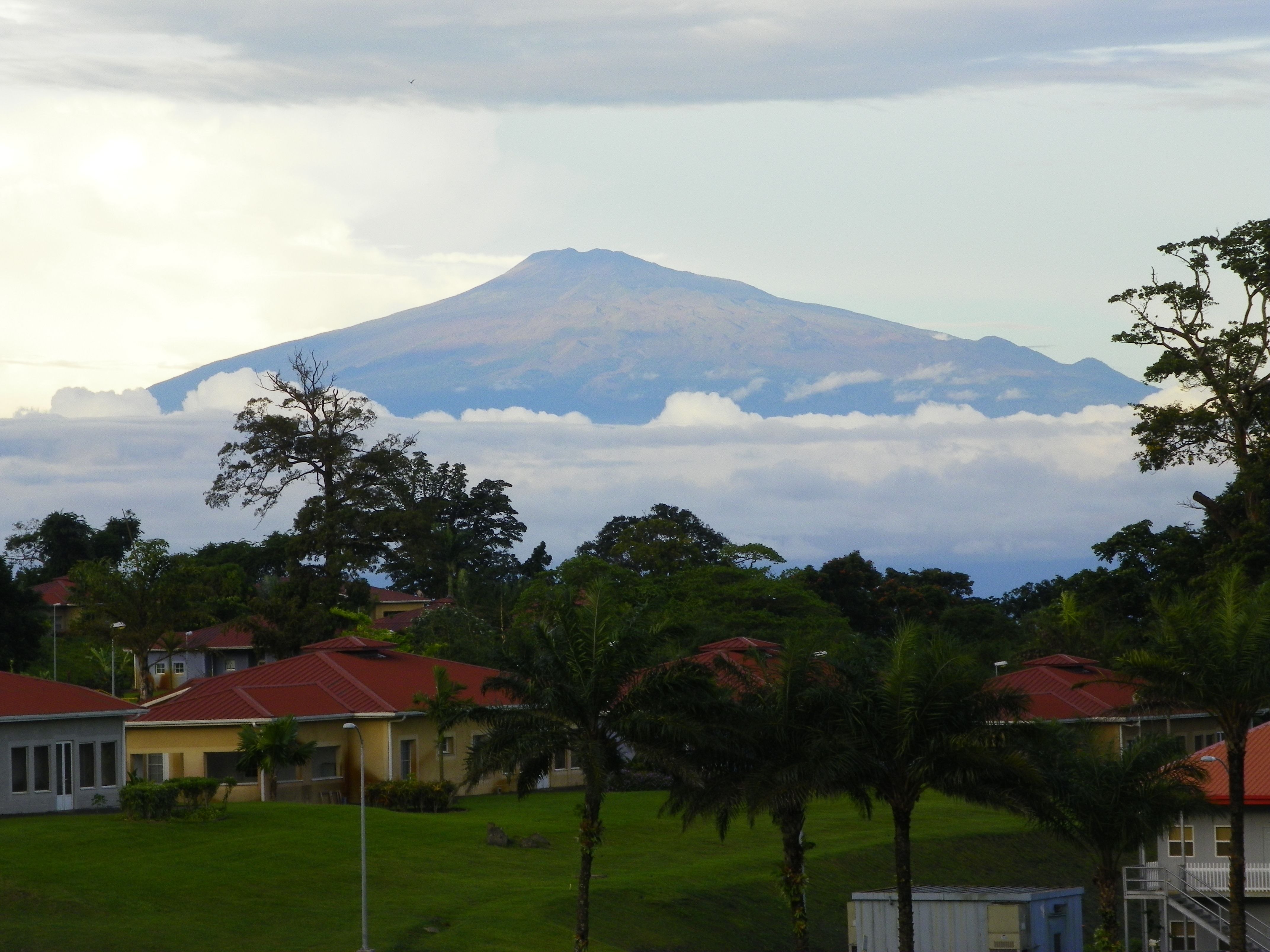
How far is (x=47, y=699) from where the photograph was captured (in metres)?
47.3

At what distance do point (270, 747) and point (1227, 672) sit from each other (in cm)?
2933

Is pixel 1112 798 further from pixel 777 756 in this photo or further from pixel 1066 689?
pixel 1066 689

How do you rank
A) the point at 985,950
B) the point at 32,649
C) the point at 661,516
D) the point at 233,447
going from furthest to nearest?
the point at 661,516
the point at 233,447
the point at 32,649
the point at 985,950

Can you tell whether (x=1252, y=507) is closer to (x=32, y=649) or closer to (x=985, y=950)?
(x=985, y=950)

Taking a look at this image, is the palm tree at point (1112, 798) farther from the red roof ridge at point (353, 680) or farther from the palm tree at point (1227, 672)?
the red roof ridge at point (353, 680)

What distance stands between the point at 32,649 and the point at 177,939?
1984 inches

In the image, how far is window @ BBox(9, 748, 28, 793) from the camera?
46.1m

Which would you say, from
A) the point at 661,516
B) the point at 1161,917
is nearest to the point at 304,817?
the point at 1161,917

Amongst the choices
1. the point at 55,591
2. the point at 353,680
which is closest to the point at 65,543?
the point at 55,591

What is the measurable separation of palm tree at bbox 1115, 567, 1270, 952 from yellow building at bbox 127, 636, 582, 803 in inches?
903

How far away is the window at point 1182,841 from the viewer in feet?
133

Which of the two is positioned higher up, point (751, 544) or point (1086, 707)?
point (751, 544)

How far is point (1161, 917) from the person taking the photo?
39.5m

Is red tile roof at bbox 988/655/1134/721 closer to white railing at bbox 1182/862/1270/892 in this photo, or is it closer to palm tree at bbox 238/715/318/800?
white railing at bbox 1182/862/1270/892
